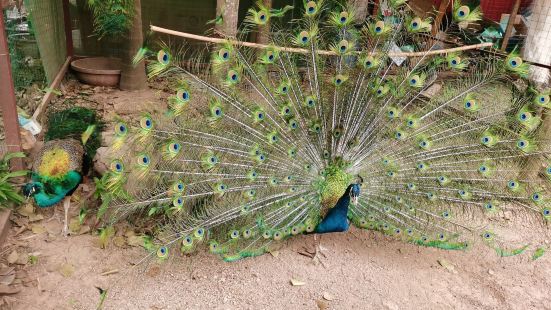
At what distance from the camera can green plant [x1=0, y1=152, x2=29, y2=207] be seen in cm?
321

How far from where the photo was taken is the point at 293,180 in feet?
10.7

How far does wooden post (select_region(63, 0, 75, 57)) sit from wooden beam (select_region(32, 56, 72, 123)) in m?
0.19

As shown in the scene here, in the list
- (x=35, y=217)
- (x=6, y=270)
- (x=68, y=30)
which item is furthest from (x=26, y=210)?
(x=68, y=30)

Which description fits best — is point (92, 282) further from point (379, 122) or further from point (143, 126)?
point (379, 122)

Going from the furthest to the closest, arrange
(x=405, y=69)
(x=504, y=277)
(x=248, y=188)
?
(x=504, y=277) → (x=405, y=69) → (x=248, y=188)

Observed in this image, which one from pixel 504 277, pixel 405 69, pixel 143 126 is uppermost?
pixel 405 69

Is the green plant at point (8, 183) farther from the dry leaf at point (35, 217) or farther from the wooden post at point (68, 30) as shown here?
the wooden post at point (68, 30)

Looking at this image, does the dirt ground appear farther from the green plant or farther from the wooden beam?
the wooden beam

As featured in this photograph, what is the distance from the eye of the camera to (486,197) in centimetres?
336

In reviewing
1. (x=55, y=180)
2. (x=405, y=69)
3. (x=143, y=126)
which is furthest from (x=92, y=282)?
(x=405, y=69)

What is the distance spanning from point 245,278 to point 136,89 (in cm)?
358

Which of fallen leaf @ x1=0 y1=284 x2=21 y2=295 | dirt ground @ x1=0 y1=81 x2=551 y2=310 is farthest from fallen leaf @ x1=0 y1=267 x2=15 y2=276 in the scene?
fallen leaf @ x1=0 y1=284 x2=21 y2=295

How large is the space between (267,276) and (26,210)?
1.97 meters

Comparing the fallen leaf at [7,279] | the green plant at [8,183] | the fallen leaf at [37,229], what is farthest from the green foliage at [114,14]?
the fallen leaf at [7,279]
